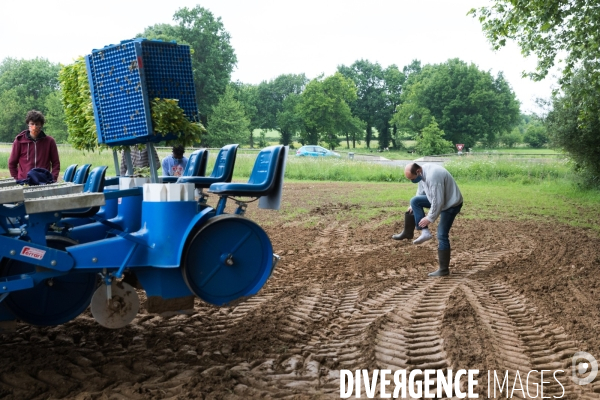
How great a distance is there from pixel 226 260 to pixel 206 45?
6053 cm

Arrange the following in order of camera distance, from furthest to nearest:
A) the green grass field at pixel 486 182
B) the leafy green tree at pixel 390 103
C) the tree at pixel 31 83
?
the leafy green tree at pixel 390 103
the tree at pixel 31 83
the green grass field at pixel 486 182

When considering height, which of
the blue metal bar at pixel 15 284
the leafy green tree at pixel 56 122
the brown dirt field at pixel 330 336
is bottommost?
the brown dirt field at pixel 330 336

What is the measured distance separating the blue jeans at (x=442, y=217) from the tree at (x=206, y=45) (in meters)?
52.5

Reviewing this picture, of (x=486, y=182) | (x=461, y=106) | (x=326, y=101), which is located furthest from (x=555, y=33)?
(x=461, y=106)

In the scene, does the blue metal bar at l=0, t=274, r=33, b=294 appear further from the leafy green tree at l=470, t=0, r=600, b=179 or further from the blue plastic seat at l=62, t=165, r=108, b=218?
the leafy green tree at l=470, t=0, r=600, b=179

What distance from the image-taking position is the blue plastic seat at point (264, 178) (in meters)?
5.27

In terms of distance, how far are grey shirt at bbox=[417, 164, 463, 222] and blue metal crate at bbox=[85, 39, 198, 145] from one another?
4.55m

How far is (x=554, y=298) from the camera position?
751 centimetres

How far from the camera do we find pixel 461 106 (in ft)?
251

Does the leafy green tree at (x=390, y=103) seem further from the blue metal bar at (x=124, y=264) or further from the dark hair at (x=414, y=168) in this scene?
the blue metal bar at (x=124, y=264)

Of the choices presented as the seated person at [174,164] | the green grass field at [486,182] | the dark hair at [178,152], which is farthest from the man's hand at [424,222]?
the green grass field at [486,182]

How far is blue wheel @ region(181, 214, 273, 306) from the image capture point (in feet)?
16.6

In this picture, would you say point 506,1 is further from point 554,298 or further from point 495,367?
point 495,367

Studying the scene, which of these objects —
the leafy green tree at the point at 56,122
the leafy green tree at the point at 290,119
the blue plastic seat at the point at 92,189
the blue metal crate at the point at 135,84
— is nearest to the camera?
the blue metal crate at the point at 135,84
